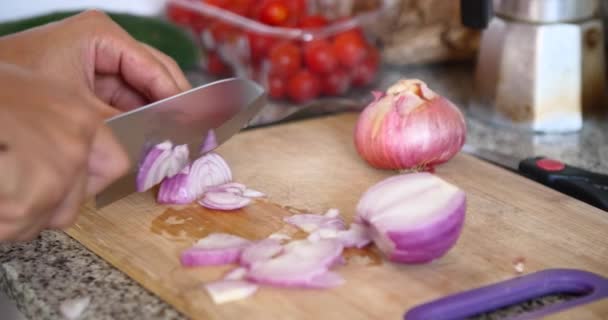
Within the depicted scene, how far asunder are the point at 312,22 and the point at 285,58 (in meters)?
0.09

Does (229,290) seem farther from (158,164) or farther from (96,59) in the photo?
(96,59)

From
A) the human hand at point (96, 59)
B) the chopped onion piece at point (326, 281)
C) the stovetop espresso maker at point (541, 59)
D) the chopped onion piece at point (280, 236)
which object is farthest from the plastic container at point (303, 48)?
the chopped onion piece at point (326, 281)

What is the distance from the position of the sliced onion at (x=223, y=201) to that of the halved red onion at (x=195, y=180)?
0.7 inches

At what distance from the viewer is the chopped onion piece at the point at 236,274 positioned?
874 mm

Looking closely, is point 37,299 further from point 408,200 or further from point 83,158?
point 408,200

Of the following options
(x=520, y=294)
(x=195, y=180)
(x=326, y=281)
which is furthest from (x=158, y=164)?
(x=520, y=294)

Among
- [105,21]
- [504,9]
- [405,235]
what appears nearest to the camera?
[405,235]

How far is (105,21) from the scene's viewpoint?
1137 millimetres

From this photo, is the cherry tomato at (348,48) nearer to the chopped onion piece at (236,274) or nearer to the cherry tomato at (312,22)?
the cherry tomato at (312,22)

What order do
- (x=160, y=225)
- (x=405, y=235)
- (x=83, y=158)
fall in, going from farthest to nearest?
(x=160, y=225) < (x=405, y=235) < (x=83, y=158)

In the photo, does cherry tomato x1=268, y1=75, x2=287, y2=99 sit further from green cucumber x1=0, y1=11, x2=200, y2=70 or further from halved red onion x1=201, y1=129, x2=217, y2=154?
halved red onion x1=201, y1=129, x2=217, y2=154

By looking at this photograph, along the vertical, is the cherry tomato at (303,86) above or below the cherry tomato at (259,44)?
below

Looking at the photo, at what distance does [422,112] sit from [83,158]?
1.66 ft

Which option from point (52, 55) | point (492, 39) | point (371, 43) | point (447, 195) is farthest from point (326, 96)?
point (447, 195)
